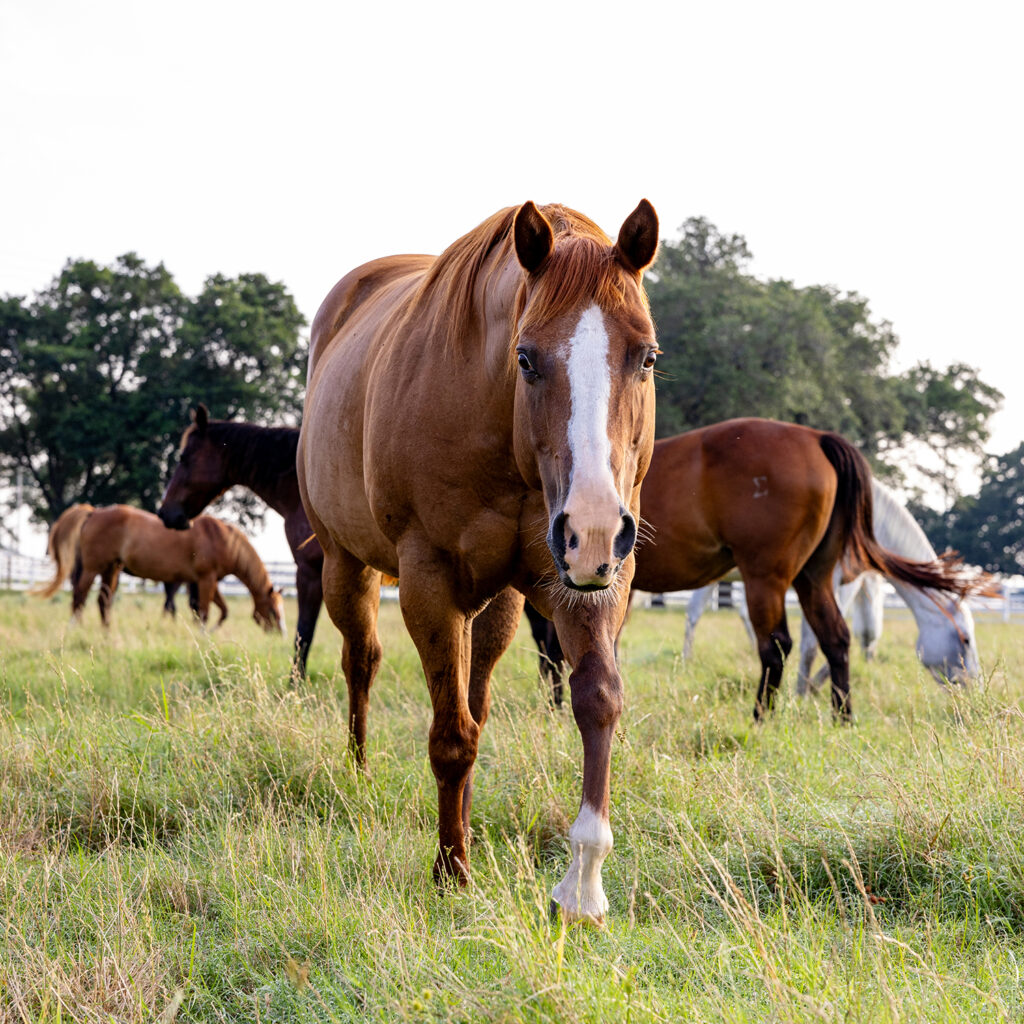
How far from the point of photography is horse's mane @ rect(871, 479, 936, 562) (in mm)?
7789

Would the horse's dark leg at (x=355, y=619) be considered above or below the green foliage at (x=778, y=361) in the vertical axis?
below

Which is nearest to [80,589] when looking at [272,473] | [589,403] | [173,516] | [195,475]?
[173,516]

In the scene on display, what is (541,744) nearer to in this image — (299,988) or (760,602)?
(299,988)

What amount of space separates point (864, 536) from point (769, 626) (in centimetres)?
97

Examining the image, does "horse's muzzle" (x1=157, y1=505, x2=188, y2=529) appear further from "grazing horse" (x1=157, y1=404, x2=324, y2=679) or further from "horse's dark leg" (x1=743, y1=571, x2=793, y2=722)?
"horse's dark leg" (x1=743, y1=571, x2=793, y2=722)

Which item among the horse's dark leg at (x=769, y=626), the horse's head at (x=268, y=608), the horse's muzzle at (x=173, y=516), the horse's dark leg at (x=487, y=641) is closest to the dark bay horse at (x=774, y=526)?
the horse's dark leg at (x=769, y=626)

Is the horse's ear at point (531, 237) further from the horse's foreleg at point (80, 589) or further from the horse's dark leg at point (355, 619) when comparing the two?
the horse's foreleg at point (80, 589)

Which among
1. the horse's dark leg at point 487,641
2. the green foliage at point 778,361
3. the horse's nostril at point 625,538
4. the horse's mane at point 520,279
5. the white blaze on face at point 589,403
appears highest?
the green foliage at point 778,361

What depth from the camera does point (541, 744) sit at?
3.70 m

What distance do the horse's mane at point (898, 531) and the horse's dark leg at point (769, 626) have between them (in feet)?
6.45

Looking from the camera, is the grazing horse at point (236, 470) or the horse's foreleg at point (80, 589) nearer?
the grazing horse at point (236, 470)

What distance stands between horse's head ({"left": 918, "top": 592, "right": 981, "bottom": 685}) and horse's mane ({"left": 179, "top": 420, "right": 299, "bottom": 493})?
5416 mm

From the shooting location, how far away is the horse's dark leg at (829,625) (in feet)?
20.4

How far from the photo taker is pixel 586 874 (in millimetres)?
2348
